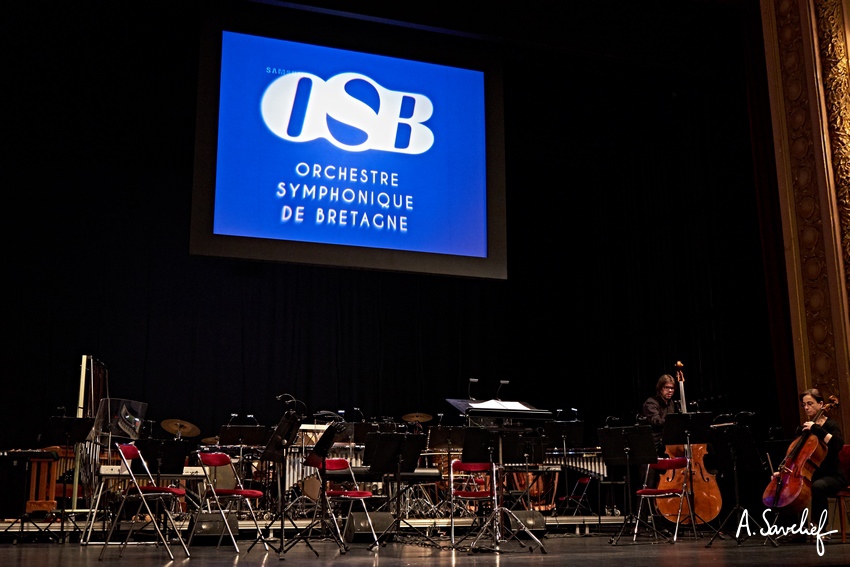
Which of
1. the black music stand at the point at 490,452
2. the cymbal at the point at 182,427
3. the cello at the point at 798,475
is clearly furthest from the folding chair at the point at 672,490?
the cymbal at the point at 182,427

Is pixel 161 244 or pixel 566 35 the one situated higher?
pixel 566 35

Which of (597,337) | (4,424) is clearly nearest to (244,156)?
(4,424)

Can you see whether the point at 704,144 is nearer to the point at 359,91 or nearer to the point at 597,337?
the point at 597,337

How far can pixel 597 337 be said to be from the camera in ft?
44.7

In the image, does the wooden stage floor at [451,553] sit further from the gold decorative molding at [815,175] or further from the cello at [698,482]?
the gold decorative molding at [815,175]

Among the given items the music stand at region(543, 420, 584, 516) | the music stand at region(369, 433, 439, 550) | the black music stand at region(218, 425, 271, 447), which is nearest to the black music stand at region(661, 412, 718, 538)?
the music stand at region(543, 420, 584, 516)

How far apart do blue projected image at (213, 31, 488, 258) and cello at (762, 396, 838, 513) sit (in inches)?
149

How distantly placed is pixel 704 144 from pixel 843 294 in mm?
3545

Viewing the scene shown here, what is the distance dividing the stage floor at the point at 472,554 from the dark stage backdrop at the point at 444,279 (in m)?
3.22

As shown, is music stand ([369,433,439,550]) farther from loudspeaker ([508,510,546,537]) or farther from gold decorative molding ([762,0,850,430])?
gold decorative molding ([762,0,850,430])

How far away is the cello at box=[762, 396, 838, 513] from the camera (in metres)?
6.99

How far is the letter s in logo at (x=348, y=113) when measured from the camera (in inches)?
364

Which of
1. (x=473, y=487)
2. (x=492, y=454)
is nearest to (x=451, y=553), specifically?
(x=492, y=454)

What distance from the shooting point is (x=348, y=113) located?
→ 31.1 ft
